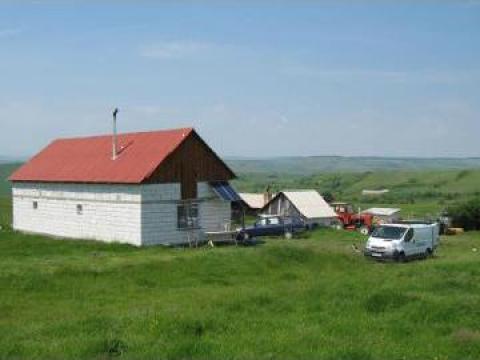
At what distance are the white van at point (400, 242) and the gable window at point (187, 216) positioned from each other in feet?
32.0

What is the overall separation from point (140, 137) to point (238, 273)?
1643cm

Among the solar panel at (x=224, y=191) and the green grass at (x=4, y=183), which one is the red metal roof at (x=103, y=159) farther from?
the green grass at (x=4, y=183)

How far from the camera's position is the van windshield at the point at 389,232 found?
3083 cm

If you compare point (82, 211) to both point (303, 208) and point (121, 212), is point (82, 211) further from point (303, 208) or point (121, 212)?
point (303, 208)

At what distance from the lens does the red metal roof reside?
115 ft

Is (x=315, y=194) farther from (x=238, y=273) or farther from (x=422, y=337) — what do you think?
(x=422, y=337)

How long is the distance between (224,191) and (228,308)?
21.5 metres

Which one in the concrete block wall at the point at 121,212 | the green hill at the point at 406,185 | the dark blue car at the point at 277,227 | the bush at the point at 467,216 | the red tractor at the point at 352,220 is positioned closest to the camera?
the concrete block wall at the point at 121,212

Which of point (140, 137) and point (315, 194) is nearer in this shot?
point (140, 137)

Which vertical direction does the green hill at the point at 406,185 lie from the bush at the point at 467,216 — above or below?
above

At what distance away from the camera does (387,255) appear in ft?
98.8

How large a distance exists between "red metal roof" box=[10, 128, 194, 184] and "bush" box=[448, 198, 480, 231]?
26.3m

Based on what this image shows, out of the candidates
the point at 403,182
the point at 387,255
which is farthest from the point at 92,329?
the point at 403,182

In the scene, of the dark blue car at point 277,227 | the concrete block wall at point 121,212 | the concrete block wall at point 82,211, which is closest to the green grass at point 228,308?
the concrete block wall at point 121,212
